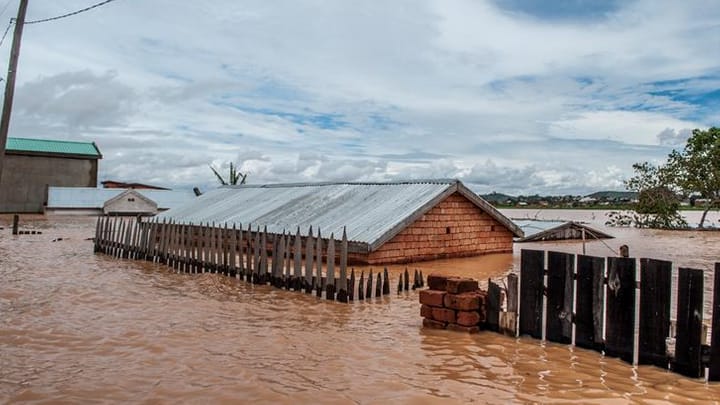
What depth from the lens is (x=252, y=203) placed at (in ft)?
74.4

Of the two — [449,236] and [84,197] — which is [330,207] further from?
[84,197]

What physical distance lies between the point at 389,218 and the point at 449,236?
10.3ft

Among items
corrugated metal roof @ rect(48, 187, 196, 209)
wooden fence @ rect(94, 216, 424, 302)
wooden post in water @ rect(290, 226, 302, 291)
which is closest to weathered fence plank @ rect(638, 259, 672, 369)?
wooden fence @ rect(94, 216, 424, 302)

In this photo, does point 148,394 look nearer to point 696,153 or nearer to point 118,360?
point 118,360

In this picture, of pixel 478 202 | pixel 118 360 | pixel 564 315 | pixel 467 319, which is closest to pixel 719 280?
pixel 564 315

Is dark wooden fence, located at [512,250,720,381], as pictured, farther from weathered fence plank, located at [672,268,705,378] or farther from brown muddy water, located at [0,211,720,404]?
brown muddy water, located at [0,211,720,404]

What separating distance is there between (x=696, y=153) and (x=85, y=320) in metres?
40.9

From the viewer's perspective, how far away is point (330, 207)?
748 inches

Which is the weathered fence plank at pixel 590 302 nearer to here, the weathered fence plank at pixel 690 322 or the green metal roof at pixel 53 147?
the weathered fence plank at pixel 690 322

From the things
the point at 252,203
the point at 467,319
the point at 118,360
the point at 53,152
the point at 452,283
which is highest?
the point at 53,152

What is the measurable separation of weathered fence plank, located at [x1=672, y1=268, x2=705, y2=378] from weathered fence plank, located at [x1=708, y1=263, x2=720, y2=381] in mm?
104

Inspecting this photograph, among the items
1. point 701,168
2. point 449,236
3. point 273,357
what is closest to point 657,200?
point 701,168

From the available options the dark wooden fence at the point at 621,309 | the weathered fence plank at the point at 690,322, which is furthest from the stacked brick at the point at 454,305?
the weathered fence plank at the point at 690,322

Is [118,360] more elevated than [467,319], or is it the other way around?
[467,319]
